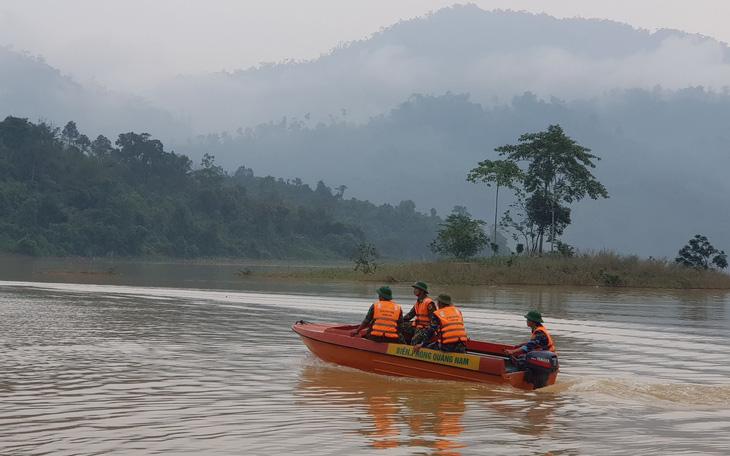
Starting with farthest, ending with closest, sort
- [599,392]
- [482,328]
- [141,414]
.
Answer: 1. [482,328]
2. [599,392]
3. [141,414]

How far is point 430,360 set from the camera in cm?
1405

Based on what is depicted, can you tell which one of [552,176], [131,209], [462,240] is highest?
[552,176]

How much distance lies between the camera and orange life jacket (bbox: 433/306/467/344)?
14156mm

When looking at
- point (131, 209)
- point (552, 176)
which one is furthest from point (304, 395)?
point (131, 209)

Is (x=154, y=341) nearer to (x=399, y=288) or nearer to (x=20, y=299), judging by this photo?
(x=20, y=299)

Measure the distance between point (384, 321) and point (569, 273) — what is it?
3500 cm

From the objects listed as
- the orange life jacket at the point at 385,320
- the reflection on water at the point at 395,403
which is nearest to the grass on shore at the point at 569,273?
the orange life jacket at the point at 385,320

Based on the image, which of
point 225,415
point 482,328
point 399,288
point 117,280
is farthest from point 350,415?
point 117,280

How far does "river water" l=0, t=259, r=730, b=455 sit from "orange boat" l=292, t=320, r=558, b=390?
8.3 inches

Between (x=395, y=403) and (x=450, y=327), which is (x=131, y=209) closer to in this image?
(x=450, y=327)

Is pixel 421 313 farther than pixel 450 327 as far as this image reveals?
Yes

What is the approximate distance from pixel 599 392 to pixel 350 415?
4435 mm

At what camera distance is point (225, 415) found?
10.5 m

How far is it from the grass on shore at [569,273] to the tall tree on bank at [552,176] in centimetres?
1065
